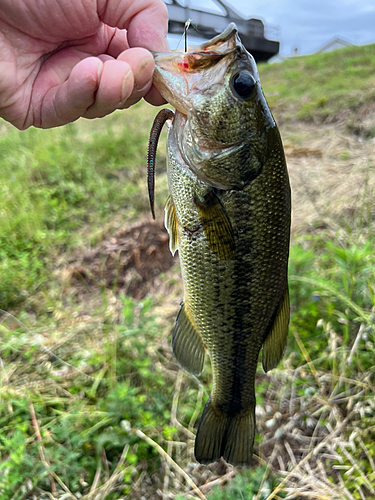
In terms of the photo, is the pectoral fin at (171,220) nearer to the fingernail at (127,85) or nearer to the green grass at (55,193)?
the fingernail at (127,85)

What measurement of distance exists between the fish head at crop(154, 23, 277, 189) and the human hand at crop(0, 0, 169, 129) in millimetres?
126

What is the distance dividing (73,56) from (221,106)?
91 cm

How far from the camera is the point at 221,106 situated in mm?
1242

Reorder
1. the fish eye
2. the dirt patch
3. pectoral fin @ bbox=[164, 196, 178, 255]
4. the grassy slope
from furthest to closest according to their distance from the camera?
the dirt patch < the grassy slope < pectoral fin @ bbox=[164, 196, 178, 255] < the fish eye

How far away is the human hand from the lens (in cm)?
124

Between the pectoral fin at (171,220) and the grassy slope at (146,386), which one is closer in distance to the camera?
the pectoral fin at (171,220)

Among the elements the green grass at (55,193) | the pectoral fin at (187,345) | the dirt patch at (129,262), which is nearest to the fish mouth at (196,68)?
the pectoral fin at (187,345)

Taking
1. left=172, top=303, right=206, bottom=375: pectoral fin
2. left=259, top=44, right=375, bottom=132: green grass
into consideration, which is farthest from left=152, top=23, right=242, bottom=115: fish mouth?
left=259, top=44, right=375, bottom=132: green grass

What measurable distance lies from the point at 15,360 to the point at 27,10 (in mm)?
2183

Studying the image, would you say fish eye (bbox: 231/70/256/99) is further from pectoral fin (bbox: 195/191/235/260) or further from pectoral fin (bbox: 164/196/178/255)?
pectoral fin (bbox: 164/196/178/255)

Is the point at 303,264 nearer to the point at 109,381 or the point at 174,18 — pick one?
the point at 109,381

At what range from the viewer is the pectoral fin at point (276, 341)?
1493 mm

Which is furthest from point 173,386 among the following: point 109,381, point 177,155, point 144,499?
point 177,155

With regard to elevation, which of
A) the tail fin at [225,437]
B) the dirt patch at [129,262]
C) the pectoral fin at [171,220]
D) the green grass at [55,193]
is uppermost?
the pectoral fin at [171,220]
